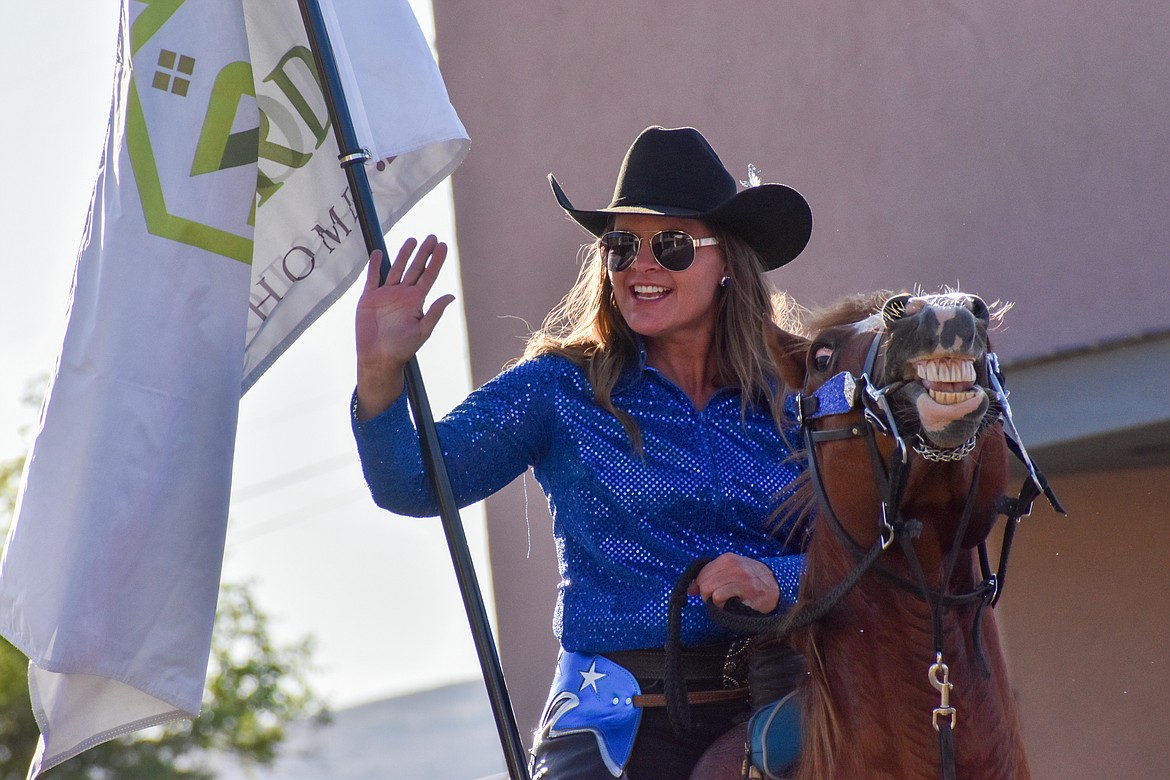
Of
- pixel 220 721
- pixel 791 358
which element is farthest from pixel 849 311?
pixel 220 721

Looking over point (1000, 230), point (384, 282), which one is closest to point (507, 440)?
point (384, 282)

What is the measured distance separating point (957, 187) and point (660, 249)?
8.35ft

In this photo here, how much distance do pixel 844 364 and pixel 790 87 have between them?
355 cm

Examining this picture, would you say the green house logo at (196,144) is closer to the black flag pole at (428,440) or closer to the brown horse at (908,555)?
the black flag pole at (428,440)

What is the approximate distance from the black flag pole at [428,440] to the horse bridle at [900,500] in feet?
2.38

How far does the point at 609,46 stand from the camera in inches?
244

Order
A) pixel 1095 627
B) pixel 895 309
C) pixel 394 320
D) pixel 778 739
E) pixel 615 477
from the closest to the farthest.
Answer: pixel 895 309 < pixel 778 739 < pixel 394 320 < pixel 615 477 < pixel 1095 627

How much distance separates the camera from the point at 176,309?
298 cm

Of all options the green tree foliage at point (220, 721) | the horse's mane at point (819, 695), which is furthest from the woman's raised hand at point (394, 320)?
the green tree foliage at point (220, 721)

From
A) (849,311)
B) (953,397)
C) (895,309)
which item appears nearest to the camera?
(953,397)

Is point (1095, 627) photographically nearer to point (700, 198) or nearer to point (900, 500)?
point (700, 198)

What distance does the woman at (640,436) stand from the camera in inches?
107

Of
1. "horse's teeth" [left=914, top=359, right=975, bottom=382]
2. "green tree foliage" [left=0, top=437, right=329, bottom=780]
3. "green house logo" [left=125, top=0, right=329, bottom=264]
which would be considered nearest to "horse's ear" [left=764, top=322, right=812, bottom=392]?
"horse's teeth" [left=914, top=359, right=975, bottom=382]

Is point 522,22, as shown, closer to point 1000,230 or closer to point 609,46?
point 609,46
